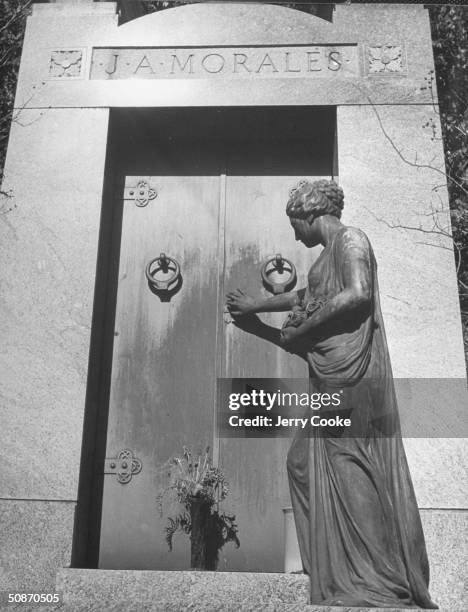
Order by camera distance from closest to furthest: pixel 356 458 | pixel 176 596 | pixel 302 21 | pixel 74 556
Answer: pixel 176 596
pixel 356 458
pixel 74 556
pixel 302 21

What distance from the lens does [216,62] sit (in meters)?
7.82

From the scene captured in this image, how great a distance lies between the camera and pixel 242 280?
757 centimetres

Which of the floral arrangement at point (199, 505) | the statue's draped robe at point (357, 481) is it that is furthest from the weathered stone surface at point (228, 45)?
the floral arrangement at point (199, 505)

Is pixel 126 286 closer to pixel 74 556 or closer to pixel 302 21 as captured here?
pixel 74 556

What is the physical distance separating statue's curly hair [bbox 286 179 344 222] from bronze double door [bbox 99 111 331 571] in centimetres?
116

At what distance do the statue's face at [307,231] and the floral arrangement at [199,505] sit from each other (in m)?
2.09

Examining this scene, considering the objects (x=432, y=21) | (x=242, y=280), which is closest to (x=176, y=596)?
(x=242, y=280)

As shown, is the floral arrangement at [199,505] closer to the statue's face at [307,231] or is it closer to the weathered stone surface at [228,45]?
the statue's face at [307,231]

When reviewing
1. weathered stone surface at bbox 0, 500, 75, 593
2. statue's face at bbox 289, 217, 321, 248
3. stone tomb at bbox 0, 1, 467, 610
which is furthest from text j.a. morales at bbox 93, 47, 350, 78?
weathered stone surface at bbox 0, 500, 75, 593

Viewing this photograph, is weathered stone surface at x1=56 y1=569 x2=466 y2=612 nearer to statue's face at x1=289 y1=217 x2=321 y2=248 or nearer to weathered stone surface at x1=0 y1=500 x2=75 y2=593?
weathered stone surface at x1=0 y1=500 x2=75 y2=593

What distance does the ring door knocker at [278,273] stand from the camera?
745 centimetres

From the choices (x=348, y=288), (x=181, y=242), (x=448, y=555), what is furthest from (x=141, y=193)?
(x=448, y=555)

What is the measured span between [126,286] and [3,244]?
1.25m

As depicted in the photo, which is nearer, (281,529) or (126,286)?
(281,529)
